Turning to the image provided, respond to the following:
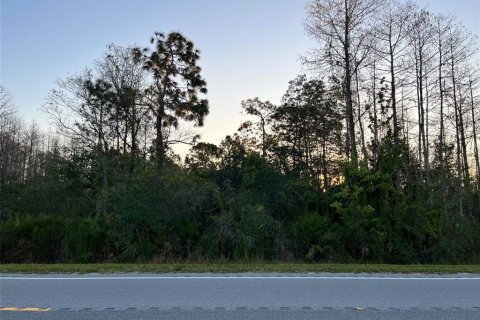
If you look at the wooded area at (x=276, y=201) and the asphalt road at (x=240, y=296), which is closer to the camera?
the asphalt road at (x=240, y=296)

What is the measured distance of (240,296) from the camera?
22.0 ft

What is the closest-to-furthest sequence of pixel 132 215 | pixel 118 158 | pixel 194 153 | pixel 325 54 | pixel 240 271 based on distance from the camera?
1. pixel 240 271
2. pixel 132 215
3. pixel 325 54
4. pixel 118 158
5. pixel 194 153

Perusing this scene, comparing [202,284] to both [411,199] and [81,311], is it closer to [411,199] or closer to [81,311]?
[81,311]

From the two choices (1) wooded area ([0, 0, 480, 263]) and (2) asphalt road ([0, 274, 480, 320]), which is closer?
(2) asphalt road ([0, 274, 480, 320])

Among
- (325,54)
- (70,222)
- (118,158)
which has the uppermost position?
(325,54)

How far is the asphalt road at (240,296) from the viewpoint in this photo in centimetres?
560

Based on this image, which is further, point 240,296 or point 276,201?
point 276,201

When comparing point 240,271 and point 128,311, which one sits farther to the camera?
point 240,271

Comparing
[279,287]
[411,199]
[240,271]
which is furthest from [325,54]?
[279,287]

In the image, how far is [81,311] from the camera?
568 centimetres

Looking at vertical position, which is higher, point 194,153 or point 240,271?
point 194,153

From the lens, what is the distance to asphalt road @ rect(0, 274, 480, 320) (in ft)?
18.4

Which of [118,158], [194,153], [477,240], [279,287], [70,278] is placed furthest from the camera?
[194,153]

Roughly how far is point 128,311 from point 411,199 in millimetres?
13479
